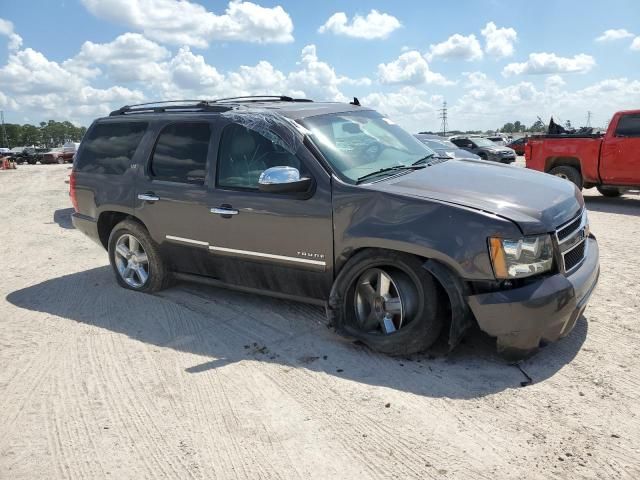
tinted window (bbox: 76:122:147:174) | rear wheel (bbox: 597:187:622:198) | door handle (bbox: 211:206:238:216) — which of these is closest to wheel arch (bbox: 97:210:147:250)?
tinted window (bbox: 76:122:147:174)

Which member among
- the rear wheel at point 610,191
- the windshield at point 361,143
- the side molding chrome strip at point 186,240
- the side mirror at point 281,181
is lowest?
A: the rear wheel at point 610,191

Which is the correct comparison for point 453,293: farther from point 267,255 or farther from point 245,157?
point 245,157

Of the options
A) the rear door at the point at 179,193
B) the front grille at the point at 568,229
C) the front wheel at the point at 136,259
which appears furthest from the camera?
the front wheel at the point at 136,259

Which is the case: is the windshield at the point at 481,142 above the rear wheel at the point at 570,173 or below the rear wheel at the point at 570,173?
above

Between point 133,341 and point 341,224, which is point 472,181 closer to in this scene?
point 341,224

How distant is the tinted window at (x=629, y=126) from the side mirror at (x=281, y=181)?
9.38 metres

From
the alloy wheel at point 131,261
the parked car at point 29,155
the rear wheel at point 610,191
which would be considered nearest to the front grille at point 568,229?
the alloy wheel at point 131,261

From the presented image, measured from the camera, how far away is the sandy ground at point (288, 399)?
2916mm

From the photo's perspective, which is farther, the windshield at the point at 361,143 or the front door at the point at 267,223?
the windshield at the point at 361,143

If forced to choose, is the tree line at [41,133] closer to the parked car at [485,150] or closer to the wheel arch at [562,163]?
the parked car at [485,150]

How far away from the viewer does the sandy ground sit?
2916 millimetres

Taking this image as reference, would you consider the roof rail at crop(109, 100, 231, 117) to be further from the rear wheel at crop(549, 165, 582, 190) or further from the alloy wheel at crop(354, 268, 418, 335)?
the rear wheel at crop(549, 165, 582, 190)

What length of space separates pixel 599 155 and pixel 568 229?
8628mm

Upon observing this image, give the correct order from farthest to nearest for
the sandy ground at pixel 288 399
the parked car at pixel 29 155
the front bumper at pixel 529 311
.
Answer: the parked car at pixel 29 155 → the front bumper at pixel 529 311 → the sandy ground at pixel 288 399
